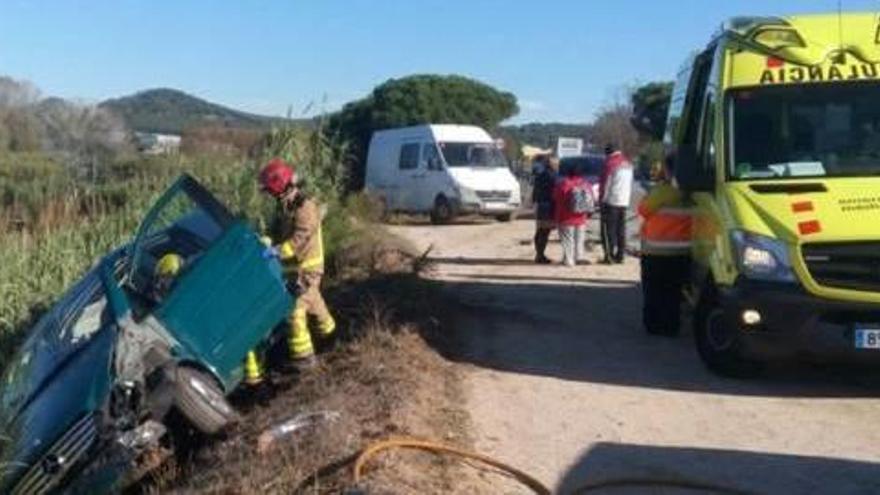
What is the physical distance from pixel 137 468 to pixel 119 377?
2.02ft

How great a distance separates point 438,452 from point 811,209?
354 cm

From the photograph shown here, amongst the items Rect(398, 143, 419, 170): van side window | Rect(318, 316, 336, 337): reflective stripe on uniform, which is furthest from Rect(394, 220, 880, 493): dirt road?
Rect(398, 143, 419, 170): van side window

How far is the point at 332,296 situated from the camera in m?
13.1

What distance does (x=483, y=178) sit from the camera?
30.4 meters

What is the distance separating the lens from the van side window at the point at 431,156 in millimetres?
30891

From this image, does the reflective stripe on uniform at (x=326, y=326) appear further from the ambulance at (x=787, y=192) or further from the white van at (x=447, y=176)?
the white van at (x=447, y=176)

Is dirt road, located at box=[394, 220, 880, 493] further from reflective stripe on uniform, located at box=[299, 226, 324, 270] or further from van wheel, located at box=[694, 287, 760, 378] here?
reflective stripe on uniform, located at box=[299, 226, 324, 270]

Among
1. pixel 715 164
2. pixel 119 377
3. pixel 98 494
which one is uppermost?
pixel 715 164

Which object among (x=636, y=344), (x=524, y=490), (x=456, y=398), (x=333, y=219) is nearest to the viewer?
(x=524, y=490)

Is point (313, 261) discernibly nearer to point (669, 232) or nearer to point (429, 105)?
point (669, 232)

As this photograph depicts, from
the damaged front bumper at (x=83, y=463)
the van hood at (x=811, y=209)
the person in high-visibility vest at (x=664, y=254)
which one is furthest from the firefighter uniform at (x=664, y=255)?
the damaged front bumper at (x=83, y=463)

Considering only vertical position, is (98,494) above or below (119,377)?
below

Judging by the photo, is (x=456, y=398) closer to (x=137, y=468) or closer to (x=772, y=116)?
(x=137, y=468)

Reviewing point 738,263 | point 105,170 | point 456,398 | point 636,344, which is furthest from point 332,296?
point 105,170
